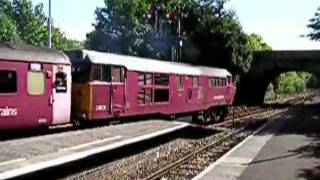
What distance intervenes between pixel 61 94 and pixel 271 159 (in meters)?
6.48

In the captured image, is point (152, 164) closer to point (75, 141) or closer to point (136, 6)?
point (75, 141)

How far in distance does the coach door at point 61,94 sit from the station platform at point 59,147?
0.62 meters

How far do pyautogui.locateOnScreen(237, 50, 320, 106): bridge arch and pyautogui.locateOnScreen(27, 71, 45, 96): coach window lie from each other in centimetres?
4736

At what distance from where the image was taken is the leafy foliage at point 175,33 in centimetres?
5212

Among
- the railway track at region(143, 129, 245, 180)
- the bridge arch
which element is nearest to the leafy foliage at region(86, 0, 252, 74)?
the bridge arch

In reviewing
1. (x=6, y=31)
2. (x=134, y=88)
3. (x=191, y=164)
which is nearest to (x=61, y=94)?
(x=191, y=164)

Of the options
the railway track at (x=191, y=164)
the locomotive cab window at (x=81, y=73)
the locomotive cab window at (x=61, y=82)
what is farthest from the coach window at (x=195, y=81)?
the locomotive cab window at (x=61, y=82)

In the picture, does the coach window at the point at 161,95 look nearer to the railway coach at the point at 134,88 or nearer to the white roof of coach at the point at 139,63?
the railway coach at the point at 134,88

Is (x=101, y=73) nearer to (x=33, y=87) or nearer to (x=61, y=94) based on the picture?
(x=61, y=94)

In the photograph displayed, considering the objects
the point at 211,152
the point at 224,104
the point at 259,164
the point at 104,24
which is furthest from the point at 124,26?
the point at 259,164

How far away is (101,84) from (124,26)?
1528 inches

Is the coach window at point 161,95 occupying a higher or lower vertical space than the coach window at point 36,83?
lower

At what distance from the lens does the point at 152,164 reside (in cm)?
1661

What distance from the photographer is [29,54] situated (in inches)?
613
